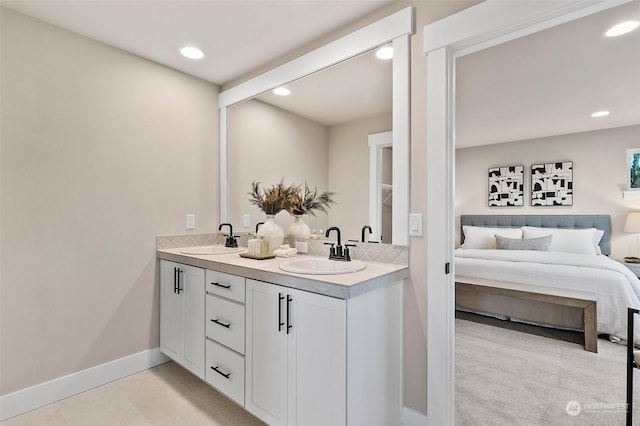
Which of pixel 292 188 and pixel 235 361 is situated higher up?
pixel 292 188

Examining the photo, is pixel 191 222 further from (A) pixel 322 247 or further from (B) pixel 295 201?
(A) pixel 322 247

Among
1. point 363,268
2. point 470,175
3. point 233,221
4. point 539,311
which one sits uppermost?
point 470,175

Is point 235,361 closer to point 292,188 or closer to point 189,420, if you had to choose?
point 189,420

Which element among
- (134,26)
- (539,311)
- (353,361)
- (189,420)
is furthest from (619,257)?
(134,26)

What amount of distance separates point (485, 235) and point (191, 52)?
15.1 feet

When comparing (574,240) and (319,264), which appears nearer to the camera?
(319,264)

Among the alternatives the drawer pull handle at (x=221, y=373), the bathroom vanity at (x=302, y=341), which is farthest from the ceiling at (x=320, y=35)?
the drawer pull handle at (x=221, y=373)

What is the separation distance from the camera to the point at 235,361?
1725mm

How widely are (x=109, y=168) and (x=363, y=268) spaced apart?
1.97 metres

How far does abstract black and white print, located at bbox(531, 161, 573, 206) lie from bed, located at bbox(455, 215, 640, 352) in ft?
0.80

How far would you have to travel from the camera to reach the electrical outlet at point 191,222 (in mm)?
2611

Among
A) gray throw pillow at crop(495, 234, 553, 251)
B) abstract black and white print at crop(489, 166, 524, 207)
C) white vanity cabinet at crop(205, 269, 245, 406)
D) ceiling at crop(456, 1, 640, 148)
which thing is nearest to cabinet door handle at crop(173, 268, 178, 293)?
white vanity cabinet at crop(205, 269, 245, 406)

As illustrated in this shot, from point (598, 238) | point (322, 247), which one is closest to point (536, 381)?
point (322, 247)

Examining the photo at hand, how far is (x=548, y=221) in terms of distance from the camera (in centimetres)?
459
